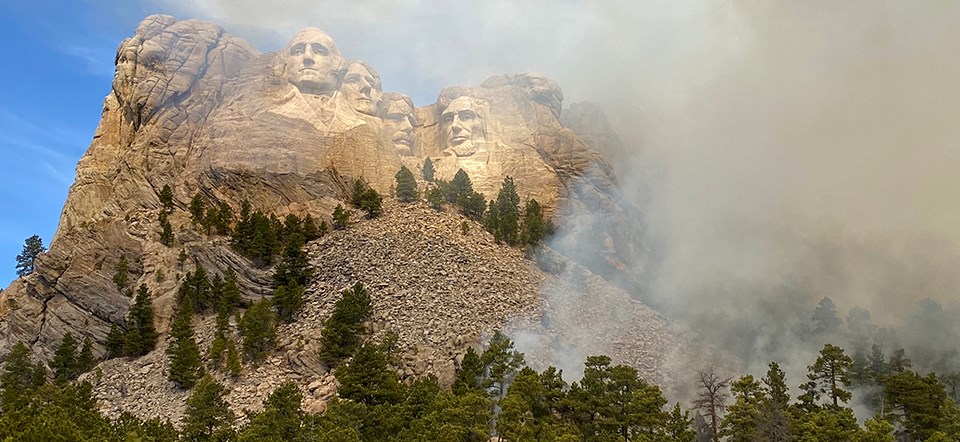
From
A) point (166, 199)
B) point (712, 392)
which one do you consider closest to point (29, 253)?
point (166, 199)

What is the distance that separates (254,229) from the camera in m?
76.9

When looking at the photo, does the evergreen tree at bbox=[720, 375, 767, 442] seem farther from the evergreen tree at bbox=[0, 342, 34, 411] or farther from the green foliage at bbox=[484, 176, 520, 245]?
the evergreen tree at bbox=[0, 342, 34, 411]

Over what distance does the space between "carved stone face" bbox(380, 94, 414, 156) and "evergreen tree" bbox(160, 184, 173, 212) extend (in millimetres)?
28615

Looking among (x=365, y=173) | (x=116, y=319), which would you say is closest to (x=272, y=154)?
(x=365, y=173)

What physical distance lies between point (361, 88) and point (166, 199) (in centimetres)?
2790

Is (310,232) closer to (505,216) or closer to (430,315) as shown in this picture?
(430,315)

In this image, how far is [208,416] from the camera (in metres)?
51.4

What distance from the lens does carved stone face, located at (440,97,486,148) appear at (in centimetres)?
10150

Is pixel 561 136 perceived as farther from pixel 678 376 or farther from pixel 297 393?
pixel 297 393

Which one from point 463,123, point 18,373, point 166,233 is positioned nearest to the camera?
point 18,373

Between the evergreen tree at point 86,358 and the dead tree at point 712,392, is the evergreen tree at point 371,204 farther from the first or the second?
the dead tree at point 712,392

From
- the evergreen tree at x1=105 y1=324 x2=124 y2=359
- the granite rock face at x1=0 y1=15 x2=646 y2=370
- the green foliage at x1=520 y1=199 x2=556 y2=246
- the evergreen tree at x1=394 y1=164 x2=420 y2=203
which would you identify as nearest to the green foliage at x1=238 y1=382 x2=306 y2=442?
the granite rock face at x1=0 y1=15 x2=646 y2=370

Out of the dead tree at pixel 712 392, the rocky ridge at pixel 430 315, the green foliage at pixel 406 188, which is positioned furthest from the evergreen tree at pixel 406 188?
the dead tree at pixel 712 392

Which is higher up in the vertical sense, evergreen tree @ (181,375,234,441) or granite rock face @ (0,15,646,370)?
granite rock face @ (0,15,646,370)
